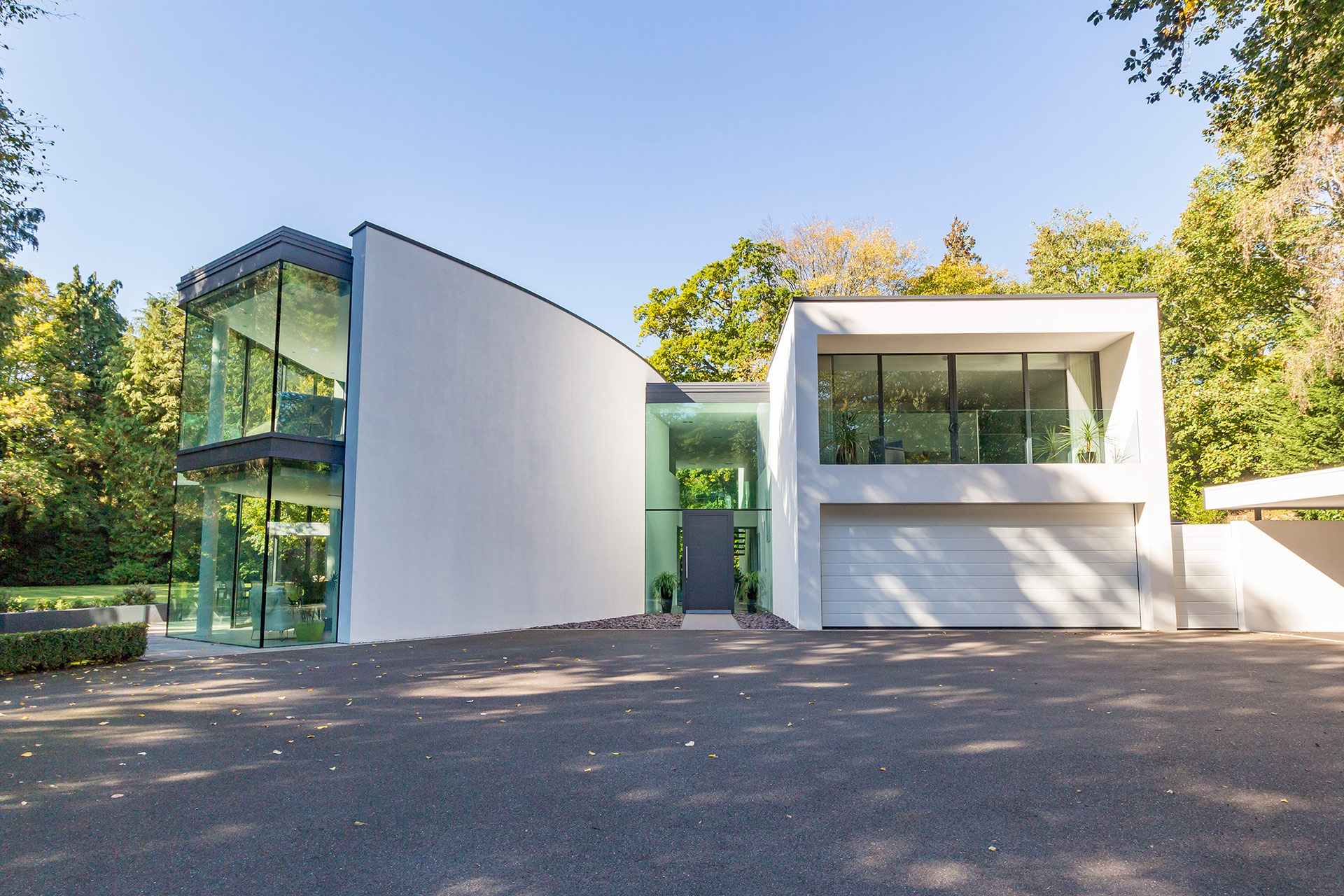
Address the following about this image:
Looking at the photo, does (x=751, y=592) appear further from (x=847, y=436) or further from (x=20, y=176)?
(x=20, y=176)

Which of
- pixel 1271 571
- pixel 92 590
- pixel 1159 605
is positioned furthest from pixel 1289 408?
pixel 92 590

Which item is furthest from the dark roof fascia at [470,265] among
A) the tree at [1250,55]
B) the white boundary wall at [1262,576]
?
the white boundary wall at [1262,576]

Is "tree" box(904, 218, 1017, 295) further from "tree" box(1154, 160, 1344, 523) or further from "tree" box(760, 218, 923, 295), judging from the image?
"tree" box(1154, 160, 1344, 523)

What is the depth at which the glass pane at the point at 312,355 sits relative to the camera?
34.7ft

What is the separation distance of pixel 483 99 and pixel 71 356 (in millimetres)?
21786

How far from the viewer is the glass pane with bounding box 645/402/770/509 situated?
1656 cm

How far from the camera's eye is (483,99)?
14633 mm

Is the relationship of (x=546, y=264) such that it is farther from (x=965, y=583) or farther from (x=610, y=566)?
(x=965, y=583)

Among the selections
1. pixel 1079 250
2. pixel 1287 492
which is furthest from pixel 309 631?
pixel 1079 250

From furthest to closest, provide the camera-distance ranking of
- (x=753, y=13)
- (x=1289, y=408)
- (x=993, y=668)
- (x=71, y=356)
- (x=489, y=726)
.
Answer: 1. (x=71, y=356)
2. (x=1289, y=408)
3. (x=753, y=13)
4. (x=993, y=668)
5. (x=489, y=726)

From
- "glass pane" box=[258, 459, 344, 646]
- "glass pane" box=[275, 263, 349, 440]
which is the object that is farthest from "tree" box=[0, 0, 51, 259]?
"glass pane" box=[258, 459, 344, 646]

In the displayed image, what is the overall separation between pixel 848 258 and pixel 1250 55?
18954 millimetres

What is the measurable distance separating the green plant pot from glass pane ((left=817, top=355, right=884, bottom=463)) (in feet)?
26.0

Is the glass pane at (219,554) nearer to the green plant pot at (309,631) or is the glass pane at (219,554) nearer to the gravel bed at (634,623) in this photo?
the green plant pot at (309,631)
